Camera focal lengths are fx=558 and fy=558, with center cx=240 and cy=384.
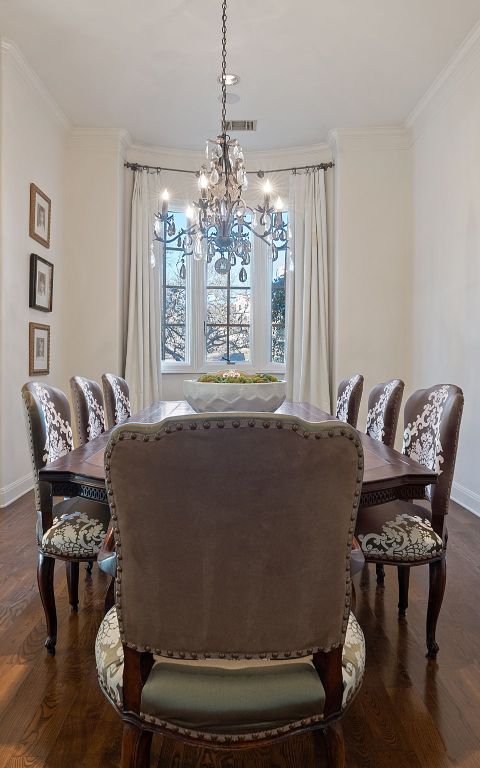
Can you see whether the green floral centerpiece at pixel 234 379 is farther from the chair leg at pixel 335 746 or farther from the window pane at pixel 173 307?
the window pane at pixel 173 307

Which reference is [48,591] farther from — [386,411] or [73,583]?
[386,411]

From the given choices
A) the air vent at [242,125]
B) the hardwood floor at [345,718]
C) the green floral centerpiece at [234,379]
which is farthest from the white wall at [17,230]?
the green floral centerpiece at [234,379]

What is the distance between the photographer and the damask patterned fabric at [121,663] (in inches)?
40.8

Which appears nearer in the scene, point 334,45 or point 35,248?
point 334,45

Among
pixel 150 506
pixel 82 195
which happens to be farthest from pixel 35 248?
pixel 150 506

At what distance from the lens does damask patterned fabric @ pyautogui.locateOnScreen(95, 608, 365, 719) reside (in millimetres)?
1035

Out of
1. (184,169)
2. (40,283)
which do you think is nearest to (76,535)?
(40,283)

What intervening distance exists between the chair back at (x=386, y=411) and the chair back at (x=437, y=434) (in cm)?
18

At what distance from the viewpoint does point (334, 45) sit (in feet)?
12.3

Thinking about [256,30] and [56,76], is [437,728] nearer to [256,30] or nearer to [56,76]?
[256,30]

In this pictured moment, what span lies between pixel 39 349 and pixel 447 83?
3739mm

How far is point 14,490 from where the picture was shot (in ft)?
13.2

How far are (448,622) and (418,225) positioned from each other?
370 centimetres

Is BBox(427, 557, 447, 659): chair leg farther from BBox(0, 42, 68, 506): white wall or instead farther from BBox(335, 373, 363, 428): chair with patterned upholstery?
BBox(0, 42, 68, 506): white wall
